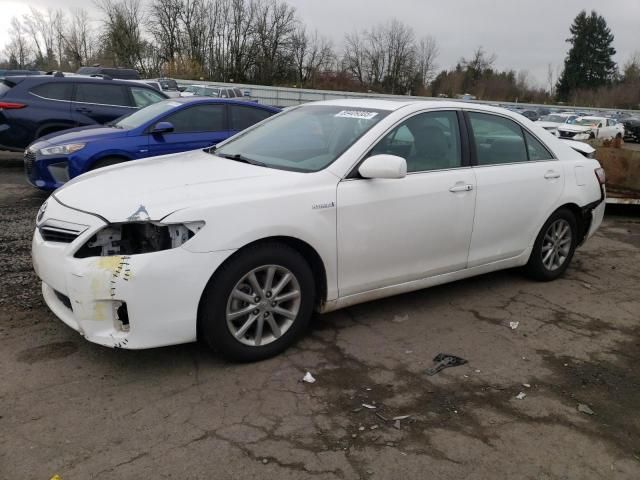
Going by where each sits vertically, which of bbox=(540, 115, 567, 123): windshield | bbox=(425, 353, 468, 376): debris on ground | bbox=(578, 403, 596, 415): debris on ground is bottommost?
bbox=(578, 403, 596, 415): debris on ground

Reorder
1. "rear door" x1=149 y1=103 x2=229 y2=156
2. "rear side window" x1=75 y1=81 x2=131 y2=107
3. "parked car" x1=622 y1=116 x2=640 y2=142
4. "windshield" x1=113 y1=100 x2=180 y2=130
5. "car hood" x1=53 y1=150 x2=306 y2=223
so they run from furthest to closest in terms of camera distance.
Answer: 1. "parked car" x1=622 y1=116 x2=640 y2=142
2. "rear side window" x1=75 y1=81 x2=131 y2=107
3. "windshield" x1=113 y1=100 x2=180 y2=130
4. "rear door" x1=149 y1=103 x2=229 y2=156
5. "car hood" x1=53 y1=150 x2=306 y2=223

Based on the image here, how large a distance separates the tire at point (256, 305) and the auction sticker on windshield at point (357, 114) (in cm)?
125

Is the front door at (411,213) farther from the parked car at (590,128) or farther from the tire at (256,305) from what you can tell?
the parked car at (590,128)

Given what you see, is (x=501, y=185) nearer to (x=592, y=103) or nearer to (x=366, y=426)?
(x=366, y=426)

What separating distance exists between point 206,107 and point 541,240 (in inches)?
196

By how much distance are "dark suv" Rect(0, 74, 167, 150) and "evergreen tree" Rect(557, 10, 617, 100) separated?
79.5m

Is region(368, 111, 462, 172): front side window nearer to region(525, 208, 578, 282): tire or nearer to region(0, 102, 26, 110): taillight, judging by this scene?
region(525, 208, 578, 282): tire

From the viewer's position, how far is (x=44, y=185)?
7.08 meters

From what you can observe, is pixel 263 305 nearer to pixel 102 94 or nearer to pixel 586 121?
pixel 102 94

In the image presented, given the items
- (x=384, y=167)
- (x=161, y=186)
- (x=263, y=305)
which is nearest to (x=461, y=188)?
(x=384, y=167)

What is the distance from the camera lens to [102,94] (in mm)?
9875

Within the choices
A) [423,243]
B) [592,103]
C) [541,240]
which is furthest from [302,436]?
[592,103]

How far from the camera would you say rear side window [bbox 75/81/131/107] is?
31.7 ft

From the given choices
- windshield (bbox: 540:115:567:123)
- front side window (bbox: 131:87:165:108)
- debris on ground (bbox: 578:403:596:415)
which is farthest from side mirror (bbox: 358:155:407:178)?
windshield (bbox: 540:115:567:123)
